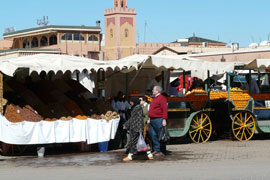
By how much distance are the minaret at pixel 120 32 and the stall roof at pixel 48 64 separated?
105735 millimetres

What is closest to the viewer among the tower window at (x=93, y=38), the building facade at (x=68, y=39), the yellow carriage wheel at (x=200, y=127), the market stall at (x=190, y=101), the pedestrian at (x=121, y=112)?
the market stall at (x=190, y=101)

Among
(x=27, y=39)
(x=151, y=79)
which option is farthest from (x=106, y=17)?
(x=151, y=79)

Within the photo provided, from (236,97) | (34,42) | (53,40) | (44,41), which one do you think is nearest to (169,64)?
(236,97)

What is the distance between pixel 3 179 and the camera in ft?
32.7

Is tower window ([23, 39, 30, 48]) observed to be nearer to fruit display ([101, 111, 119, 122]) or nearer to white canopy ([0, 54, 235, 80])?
white canopy ([0, 54, 235, 80])

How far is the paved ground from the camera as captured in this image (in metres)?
10.2

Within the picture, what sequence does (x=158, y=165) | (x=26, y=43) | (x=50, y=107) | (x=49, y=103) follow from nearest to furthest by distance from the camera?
(x=158, y=165) < (x=50, y=107) < (x=49, y=103) < (x=26, y=43)

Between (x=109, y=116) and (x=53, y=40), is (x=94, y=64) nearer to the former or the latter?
(x=109, y=116)

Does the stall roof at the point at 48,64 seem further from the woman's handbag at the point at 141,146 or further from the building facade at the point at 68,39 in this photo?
the building facade at the point at 68,39

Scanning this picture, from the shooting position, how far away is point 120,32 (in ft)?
415

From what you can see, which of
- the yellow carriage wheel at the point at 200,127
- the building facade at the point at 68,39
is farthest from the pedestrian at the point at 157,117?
the building facade at the point at 68,39

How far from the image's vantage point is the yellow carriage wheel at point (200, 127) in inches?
632

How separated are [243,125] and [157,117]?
14.2 feet

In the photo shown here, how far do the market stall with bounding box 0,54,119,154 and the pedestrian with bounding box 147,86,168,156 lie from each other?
175 centimetres
